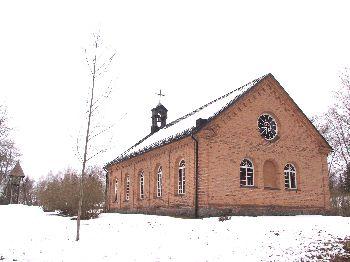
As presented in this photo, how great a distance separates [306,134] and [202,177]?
26.3 feet

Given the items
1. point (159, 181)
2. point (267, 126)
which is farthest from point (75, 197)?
point (267, 126)

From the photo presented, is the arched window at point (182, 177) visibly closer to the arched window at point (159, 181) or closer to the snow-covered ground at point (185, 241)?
the arched window at point (159, 181)

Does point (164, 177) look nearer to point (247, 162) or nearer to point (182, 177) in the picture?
point (182, 177)

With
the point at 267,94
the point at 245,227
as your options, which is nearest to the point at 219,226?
the point at 245,227

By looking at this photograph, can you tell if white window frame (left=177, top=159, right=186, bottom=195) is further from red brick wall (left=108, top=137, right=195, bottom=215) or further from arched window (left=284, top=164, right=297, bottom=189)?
arched window (left=284, top=164, right=297, bottom=189)

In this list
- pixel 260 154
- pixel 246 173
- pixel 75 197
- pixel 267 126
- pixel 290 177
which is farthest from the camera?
pixel 75 197

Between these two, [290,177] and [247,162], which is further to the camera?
[290,177]

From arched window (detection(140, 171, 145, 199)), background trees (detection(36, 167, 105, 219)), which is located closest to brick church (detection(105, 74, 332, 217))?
arched window (detection(140, 171, 145, 199))

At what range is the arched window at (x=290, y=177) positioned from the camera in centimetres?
2288

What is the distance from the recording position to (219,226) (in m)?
16.3

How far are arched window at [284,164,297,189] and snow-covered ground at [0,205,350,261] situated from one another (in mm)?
5573

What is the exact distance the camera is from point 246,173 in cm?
2156

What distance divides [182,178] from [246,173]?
3725 mm

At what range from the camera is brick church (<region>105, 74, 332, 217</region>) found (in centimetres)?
2045
